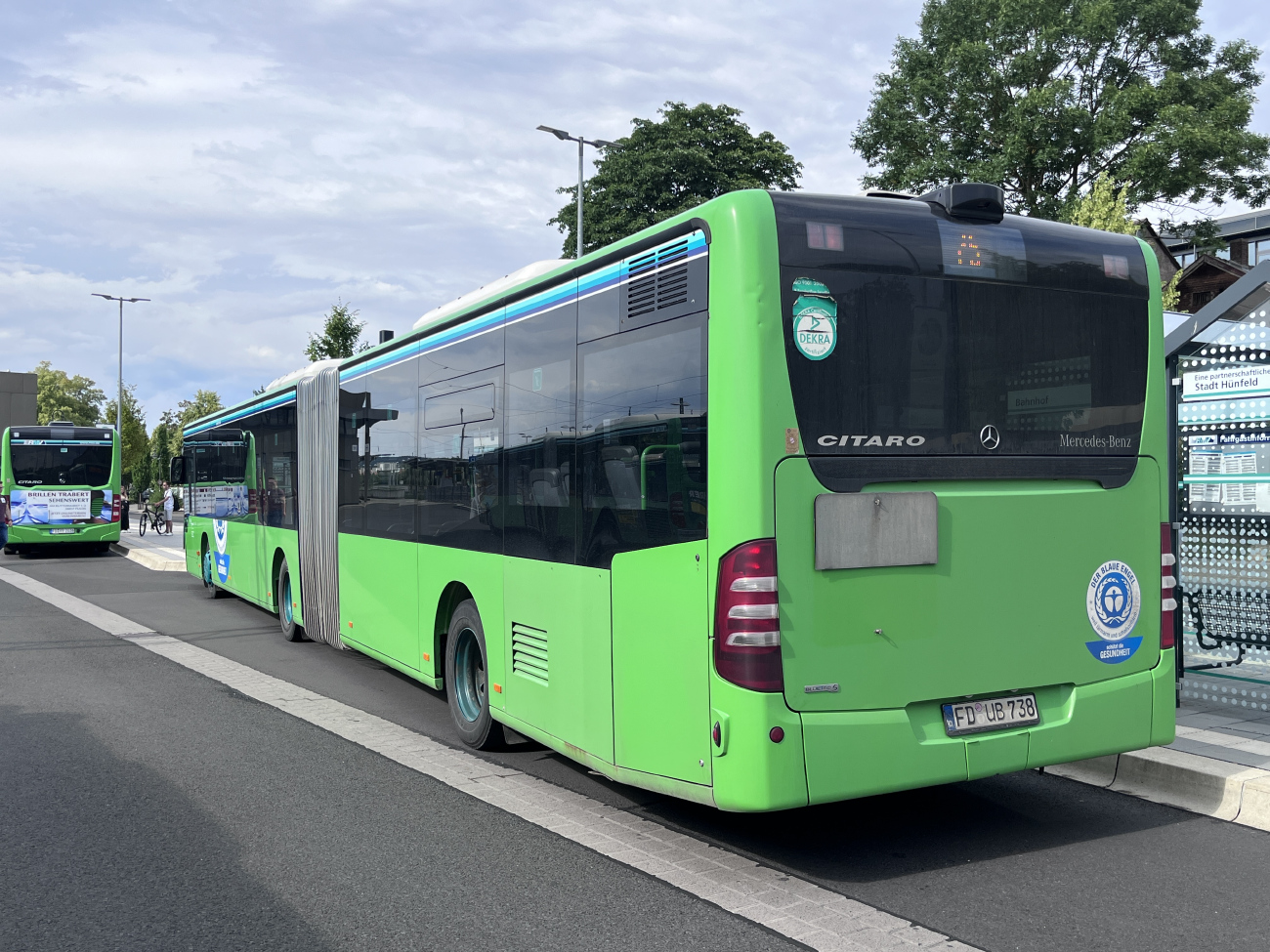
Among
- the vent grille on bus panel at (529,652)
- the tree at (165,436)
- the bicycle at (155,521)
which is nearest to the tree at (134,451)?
the tree at (165,436)

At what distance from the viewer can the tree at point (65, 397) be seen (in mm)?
99000

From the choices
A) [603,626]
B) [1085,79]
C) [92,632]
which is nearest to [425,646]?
[603,626]

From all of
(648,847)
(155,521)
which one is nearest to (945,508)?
(648,847)

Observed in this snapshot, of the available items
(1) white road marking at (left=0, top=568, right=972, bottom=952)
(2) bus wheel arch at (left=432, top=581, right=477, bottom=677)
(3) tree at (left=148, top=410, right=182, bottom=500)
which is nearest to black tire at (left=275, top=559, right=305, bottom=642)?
(1) white road marking at (left=0, top=568, right=972, bottom=952)

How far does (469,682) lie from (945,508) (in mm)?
3736

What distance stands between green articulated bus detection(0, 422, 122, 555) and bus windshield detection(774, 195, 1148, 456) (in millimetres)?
26459

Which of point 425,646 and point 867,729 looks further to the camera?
point 425,646

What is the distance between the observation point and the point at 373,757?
6.94 meters

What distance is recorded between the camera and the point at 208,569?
55.7ft

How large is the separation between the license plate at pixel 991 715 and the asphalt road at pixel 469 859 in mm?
612

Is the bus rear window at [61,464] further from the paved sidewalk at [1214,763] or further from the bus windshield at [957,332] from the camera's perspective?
the bus windshield at [957,332]

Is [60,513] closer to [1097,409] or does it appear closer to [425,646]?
[425,646]

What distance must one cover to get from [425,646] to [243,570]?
7586 millimetres

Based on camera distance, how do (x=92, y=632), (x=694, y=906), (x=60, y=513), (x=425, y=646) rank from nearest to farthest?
(x=694, y=906) → (x=425, y=646) → (x=92, y=632) → (x=60, y=513)
